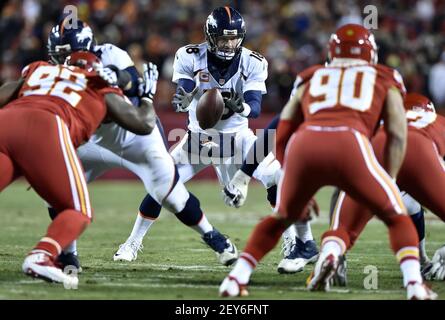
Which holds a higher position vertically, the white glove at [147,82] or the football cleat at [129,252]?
the white glove at [147,82]

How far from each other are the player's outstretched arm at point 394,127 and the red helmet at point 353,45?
0.31m

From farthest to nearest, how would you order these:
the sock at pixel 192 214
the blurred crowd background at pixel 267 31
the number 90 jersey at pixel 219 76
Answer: the blurred crowd background at pixel 267 31 → the number 90 jersey at pixel 219 76 → the sock at pixel 192 214

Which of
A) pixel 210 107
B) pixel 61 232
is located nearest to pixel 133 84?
pixel 210 107

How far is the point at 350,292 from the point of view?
207 inches

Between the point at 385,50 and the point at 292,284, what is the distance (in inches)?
390

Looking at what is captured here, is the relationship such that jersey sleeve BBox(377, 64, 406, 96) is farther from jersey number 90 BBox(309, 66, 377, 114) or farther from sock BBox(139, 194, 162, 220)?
sock BBox(139, 194, 162, 220)

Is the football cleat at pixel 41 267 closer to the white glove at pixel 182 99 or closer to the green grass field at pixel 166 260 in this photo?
the green grass field at pixel 166 260

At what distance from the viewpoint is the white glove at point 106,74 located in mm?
5465

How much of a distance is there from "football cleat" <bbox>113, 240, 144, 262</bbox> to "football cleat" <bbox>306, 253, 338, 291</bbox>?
6.15ft

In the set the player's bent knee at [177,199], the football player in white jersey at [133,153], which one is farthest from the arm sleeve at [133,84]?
the player's bent knee at [177,199]

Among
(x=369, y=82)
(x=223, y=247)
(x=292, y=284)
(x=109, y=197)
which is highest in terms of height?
(x=109, y=197)

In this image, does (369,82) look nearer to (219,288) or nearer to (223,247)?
(219,288)

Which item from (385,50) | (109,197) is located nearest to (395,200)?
(109,197)

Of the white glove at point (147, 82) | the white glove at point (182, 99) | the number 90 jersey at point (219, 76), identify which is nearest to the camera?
the white glove at point (147, 82)
